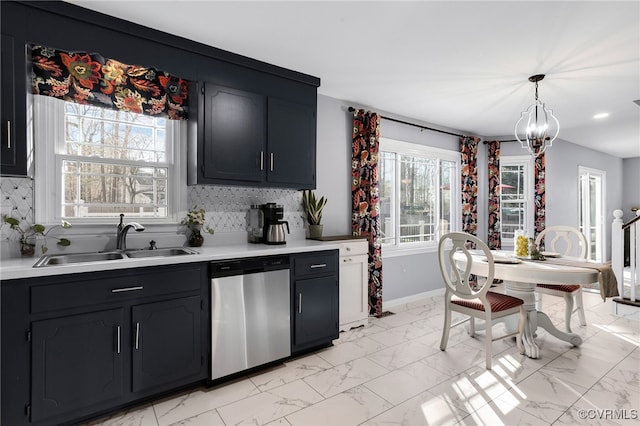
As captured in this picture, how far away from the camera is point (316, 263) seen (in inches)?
119

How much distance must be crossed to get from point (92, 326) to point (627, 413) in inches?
132

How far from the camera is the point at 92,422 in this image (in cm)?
204

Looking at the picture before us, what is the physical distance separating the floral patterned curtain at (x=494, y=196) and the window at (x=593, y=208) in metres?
2.64

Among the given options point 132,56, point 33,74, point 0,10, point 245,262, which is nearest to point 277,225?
point 245,262

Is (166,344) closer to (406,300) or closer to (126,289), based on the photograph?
(126,289)

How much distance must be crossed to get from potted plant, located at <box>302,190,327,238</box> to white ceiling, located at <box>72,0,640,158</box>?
1.16m

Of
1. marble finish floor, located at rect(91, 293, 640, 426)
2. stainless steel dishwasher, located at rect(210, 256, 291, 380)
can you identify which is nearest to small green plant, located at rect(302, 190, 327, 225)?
stainless steel dishwasher, located at rect(210, 256, 291, 380)

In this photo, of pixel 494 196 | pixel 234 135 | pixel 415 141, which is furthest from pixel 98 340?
pixel 494 196

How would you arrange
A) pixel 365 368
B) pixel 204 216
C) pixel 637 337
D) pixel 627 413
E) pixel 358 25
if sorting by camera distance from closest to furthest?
pixel 627 413
pixel 358 25
pixel 365 368
pixel 204 216
pixel 637 337

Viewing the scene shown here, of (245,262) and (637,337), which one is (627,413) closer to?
(637,337)

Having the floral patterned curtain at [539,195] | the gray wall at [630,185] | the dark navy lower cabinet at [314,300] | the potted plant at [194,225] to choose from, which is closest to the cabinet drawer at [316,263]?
the dark navy lower cabinet at [314,300]

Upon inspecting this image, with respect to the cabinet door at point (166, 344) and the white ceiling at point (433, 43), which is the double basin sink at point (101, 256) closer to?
the cabinet door at point (166, 344)

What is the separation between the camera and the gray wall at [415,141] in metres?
3.82

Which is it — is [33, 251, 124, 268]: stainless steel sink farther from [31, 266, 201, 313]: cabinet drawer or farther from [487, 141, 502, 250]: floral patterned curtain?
[487, 141, 502, 250]: floral patterned curtain
